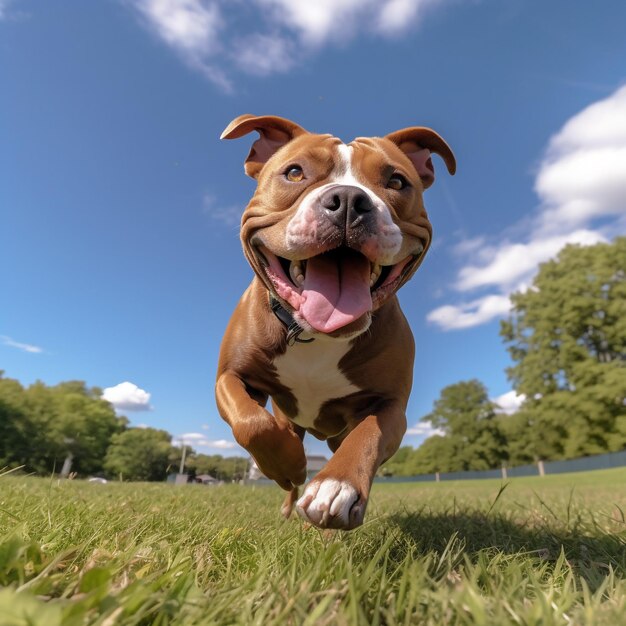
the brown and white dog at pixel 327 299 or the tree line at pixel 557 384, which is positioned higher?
the tree line at pixel 557 384

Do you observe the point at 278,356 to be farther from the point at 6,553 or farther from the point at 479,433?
the point at 479,433

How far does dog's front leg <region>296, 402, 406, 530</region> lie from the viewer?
2.15 metres

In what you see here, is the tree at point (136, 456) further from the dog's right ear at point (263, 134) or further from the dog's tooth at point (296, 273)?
the dog's tooth at point (296, 273)

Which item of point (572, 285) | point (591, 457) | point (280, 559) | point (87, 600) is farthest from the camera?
point (572, 285)

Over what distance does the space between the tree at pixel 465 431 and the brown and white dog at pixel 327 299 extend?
181ft

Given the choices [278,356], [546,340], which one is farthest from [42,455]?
[278,356]

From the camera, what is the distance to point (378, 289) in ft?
10.3

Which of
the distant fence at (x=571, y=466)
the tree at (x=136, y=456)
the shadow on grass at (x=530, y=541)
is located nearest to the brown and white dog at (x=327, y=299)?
the shadow on grass at (x=530, y=541)

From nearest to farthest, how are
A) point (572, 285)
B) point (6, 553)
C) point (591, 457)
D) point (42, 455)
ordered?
point (6, 553)
point (591, 457)
point (572, 285)
point (42, 455)

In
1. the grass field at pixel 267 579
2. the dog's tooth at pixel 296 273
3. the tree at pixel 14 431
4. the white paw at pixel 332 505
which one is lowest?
the grass field at pixel 267 579

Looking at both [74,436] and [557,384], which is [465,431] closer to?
[557,384]

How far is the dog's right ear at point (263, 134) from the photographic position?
373cm

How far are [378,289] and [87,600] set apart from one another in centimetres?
229

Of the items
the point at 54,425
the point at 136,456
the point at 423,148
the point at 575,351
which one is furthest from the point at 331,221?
the point at 136,456
